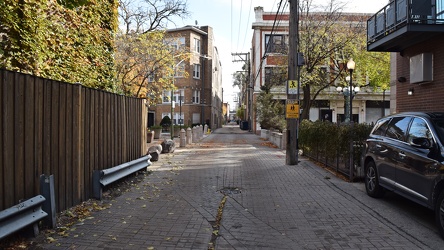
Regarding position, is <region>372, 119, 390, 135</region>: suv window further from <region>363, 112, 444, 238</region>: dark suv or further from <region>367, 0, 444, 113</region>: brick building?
<region>367, 0, 444, 113</region>: brick building

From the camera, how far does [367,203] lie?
22.8 ft

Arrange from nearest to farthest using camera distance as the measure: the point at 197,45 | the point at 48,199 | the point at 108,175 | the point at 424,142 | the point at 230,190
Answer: the point at 48,199
the point at 424,142
the point at 108,175
the point at 230,190
the point at 197,45

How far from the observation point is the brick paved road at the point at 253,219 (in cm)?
476

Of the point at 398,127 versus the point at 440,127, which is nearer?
the point at 440,127

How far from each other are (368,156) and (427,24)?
203 inches

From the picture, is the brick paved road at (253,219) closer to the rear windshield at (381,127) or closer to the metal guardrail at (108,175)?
the metal guardrail at (108,175)

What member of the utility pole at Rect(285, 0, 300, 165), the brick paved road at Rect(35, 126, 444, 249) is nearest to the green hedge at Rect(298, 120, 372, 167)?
the utility pole at Rect(285, 0, 300, 165)

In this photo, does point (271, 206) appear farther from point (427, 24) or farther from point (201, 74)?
point (201, 74)

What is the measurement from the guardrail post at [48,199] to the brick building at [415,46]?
10103 millimetres

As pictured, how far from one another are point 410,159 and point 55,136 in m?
5.62

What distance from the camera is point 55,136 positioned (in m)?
5.63

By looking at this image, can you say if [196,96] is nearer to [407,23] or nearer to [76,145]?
[407,23]

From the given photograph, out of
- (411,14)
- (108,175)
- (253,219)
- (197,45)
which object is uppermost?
(197,45)

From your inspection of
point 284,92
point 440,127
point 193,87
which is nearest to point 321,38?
point 284,92
